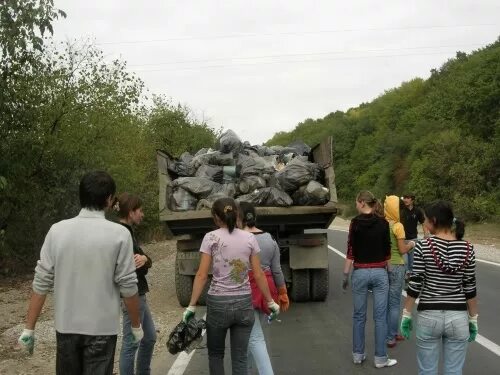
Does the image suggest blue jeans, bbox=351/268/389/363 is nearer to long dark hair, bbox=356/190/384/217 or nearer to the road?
the road

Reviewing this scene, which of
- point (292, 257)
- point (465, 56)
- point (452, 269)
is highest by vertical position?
point (465, 56)

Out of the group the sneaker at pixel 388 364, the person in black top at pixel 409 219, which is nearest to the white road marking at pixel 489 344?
the sneaker at pixel 388 364

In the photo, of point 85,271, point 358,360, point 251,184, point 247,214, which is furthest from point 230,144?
point 85,271

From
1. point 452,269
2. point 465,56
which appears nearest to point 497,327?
point 452,269

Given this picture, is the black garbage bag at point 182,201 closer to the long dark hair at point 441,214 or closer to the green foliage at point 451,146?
the long dark hair at point 441,214

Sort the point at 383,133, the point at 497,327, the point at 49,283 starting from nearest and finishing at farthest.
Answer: the point at 49,283
the point at 497,327
the point at 383,133

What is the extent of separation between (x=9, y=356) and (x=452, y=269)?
5148 mm

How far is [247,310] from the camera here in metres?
4.85

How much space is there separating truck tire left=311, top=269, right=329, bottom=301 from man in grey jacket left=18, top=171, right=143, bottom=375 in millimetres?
6697

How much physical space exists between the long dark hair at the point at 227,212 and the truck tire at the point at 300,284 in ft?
18.3

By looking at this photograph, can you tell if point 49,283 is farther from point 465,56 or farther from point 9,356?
point 465,56

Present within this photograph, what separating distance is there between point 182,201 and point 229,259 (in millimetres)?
5006

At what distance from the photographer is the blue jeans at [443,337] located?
4398mm

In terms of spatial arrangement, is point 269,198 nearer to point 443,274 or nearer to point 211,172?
point 211,172
